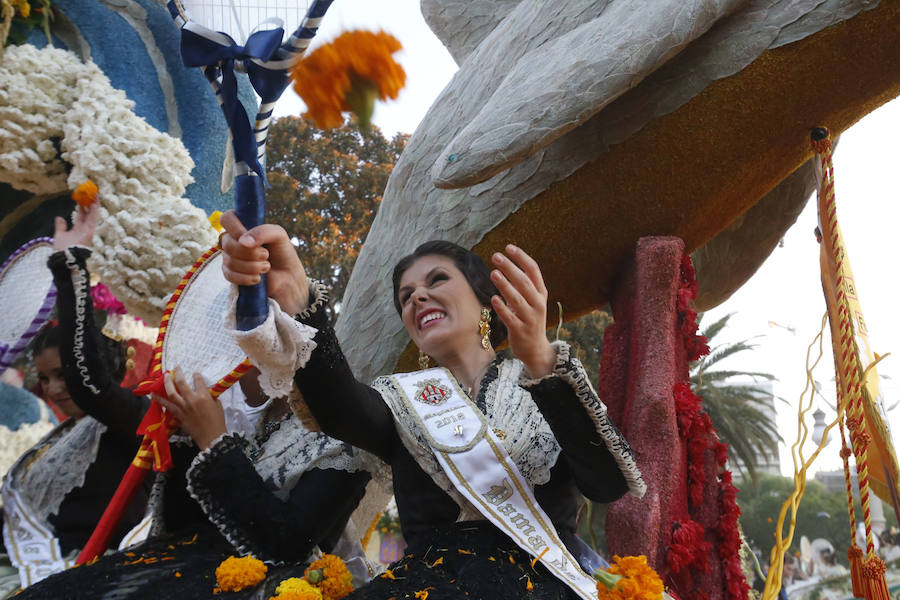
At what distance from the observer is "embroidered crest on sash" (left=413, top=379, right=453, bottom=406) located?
70.0 inches

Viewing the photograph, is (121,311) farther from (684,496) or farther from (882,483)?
(882,483)

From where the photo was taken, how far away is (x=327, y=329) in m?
1.51

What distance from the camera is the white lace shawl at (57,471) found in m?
2.62

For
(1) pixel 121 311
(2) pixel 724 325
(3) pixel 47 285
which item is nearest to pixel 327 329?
(3) pixel 47 285

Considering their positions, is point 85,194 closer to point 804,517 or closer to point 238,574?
point 238,574

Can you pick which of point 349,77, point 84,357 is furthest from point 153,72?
point 349,77

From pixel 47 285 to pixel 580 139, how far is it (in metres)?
2.16

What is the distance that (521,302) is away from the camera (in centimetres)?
139

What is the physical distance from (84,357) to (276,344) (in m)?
1.28

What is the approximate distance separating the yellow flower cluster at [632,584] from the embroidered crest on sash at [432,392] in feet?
1.75

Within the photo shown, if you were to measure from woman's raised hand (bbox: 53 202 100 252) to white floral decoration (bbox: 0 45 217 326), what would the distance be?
0.08 metres

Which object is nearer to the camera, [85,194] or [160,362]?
[160,362]

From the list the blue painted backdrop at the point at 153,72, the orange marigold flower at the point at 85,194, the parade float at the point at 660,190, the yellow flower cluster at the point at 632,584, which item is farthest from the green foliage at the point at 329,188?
the yellow flower cluster at the point at 632,584

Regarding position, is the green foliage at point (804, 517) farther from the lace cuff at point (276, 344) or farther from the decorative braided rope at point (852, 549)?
the lace cuff at point (276, 344)
